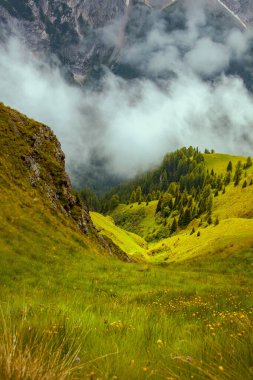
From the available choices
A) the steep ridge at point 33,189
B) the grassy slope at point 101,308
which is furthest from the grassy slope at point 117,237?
the grassy slope at point 101,308

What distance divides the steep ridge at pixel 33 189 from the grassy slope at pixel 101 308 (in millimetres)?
154

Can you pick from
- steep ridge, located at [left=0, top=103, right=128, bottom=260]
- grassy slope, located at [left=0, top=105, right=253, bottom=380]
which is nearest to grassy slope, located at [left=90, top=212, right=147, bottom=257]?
steep ridge, located at [left=0, top=103, right=128, bottom=260]

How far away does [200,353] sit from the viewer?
446 centimetres

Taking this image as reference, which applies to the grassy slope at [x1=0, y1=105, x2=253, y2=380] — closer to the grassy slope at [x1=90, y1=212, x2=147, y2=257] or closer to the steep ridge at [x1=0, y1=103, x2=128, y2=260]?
the steep ridge at [x1=0, y1=103, x2=128, y2=260]

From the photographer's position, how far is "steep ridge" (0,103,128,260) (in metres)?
29.6

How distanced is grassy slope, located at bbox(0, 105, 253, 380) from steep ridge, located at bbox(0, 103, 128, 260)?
154 mm

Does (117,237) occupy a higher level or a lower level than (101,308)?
higher

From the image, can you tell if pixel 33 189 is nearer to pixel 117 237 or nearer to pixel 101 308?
pixel 101 308

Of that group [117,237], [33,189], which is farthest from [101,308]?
[117,237]

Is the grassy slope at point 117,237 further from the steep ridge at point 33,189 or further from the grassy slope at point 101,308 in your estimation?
the grassy slope at point 101,308

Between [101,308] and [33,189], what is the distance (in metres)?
29.5

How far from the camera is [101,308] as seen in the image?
8.48m

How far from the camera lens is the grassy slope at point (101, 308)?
12.8ft

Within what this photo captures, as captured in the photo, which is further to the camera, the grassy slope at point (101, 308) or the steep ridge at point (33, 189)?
the steep ridge at point (33, 189)
